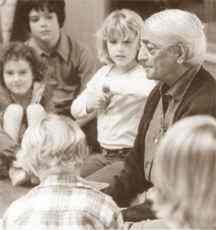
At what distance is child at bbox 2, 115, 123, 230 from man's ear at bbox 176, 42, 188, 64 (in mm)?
417

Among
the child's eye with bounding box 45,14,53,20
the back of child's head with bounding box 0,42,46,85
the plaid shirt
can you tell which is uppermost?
the child's eye with bounding box 45,14,53,20

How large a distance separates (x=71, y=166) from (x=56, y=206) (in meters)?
0.13

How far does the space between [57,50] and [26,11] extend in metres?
0.17

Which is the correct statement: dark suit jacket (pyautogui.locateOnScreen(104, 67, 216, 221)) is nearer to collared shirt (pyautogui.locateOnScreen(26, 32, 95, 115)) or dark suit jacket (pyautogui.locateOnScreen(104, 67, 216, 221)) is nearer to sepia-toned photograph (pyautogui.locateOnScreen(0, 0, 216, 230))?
sepia-toned photograph (pyautogui.locateOnScreen(0, 0, 216, 230))

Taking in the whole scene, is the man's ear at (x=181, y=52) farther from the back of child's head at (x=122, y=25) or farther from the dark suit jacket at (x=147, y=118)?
the back of child's head at (x=122, y=25)

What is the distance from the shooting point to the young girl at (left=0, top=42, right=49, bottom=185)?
2.81m

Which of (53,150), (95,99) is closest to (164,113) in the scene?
(95,99)

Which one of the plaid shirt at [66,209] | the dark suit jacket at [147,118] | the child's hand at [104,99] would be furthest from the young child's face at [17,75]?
the plaid shirt at [66,209]

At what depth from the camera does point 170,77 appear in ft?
8.20

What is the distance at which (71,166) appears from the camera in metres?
2.23

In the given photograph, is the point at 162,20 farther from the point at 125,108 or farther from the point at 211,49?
the point at 125,108

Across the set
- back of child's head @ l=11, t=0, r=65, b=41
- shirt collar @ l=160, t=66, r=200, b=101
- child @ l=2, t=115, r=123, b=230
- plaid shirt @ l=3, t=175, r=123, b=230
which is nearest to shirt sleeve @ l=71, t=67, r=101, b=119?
back of child's head @ l=11, t=0, r=65, b=41

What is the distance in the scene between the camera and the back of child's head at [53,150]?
2215mm

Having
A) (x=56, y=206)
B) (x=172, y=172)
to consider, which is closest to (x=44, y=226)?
(x=56, y=206)
